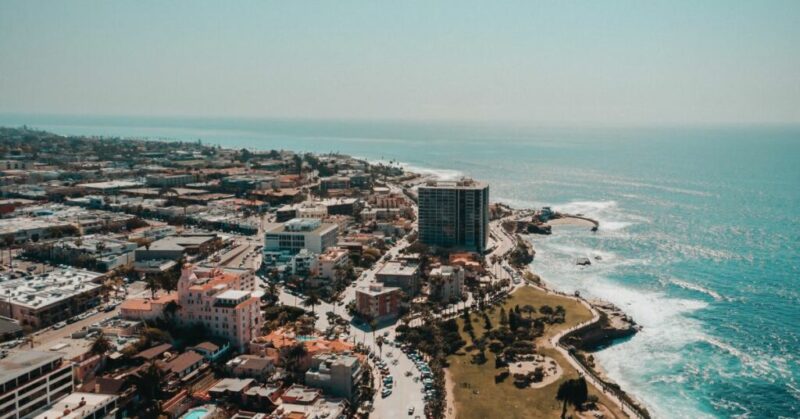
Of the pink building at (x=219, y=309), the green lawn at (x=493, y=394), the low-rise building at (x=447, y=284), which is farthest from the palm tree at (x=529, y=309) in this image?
the pink building at (x=219, y=309)

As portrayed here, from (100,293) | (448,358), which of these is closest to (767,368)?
(448,358)

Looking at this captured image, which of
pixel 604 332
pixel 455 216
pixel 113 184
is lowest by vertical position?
pixel 604 332

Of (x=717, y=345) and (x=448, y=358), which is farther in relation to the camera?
(x=717, y=345)

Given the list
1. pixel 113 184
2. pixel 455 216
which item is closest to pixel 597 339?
pixel 455 216

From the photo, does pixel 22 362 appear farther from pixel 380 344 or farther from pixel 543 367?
pixel 543 367

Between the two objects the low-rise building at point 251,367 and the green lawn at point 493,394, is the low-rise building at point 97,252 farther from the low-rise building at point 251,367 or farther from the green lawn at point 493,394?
the green lawn at point 493,394

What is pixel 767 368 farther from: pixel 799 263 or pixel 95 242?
pixel 95 242
